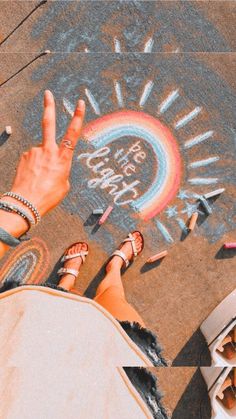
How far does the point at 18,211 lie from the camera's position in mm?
1669

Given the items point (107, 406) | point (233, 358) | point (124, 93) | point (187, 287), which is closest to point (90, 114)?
point (124, 93)

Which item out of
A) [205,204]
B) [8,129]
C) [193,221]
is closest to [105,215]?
[193,221]

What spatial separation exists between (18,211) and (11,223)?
5 cm

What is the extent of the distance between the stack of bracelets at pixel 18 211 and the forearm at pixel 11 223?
0.01 m

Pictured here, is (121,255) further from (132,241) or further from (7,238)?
(7,238)

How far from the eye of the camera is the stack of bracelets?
1649mm

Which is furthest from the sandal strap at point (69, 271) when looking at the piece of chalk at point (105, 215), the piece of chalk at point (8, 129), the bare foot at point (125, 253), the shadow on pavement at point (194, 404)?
the shadow on pavement at point (194, 404)

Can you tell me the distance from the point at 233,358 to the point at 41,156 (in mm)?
2781

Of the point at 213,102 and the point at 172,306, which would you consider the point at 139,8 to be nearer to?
the point at 213,102

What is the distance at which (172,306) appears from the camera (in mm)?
4109

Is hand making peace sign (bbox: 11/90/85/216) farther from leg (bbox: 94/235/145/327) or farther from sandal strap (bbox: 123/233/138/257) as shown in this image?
sandal strap (bbox: 123/233/138/257)

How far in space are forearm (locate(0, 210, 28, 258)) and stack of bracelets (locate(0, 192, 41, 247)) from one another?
13 millimetres

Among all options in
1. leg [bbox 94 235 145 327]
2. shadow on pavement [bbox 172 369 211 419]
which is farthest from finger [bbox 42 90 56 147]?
shadow on pavement [bbox 172 369 211 419]

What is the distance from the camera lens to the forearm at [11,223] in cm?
166
